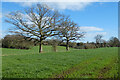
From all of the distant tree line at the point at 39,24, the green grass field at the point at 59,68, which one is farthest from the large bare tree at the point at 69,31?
the green grass field at the point at 59,68

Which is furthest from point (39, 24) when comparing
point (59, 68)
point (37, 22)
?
point (59, 68)

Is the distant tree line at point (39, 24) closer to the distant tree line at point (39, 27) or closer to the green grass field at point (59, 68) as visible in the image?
the distant tree line at point (39, 27)

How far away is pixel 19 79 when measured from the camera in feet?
15.9

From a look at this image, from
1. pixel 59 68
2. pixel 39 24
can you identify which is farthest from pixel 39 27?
pixel 59 68

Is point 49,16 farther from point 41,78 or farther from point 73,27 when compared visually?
point 41,78

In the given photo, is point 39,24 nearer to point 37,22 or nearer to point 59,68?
point 37,22

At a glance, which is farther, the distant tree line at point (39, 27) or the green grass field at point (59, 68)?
the distant tree line at point (39, 27)

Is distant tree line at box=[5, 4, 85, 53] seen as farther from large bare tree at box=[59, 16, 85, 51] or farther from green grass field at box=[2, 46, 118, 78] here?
Result: green grass field at box=[2, 46, 118, 78]

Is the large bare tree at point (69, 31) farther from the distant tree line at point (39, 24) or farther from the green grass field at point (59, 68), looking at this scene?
the green grass field at point (59, 68)

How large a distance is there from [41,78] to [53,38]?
2028cm

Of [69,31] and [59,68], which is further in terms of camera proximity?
[69,31]

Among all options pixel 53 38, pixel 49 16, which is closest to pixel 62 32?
pixel 53 38

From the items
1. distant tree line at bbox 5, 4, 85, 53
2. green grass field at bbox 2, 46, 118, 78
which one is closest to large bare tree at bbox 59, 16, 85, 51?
distant tree line at bbox 5, 4, 85, 53

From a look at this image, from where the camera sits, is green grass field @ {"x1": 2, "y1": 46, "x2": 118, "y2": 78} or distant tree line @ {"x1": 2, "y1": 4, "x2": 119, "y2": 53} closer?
green grass field @ {"x1": 2, "y1": 46, "x2": 118, "y2": 78}
